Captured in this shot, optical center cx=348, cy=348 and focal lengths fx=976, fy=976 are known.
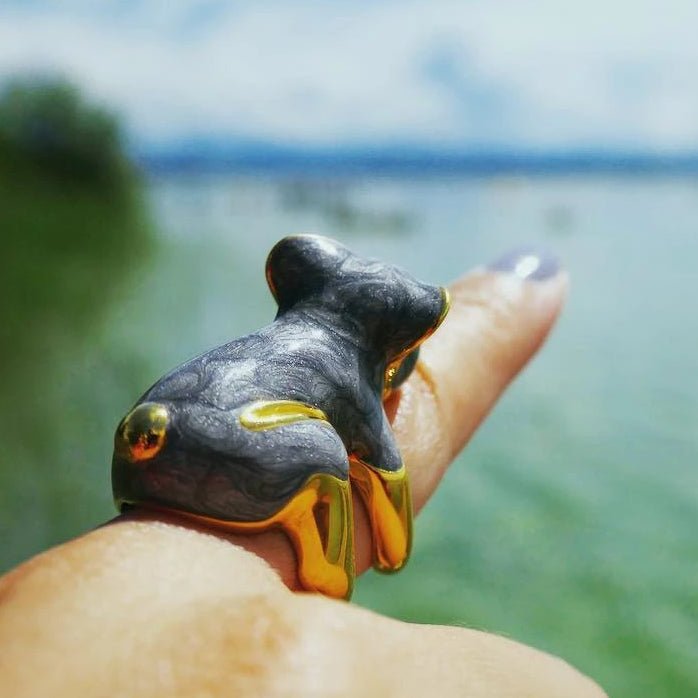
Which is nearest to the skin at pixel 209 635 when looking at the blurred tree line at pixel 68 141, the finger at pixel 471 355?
the finger at pixel 471 355

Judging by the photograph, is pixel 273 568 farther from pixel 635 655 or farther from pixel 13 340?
pixel 13 340

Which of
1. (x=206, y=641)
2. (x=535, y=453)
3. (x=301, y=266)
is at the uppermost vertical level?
(x=301, y=266)

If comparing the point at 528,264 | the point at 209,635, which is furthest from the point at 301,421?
the point at 528,264

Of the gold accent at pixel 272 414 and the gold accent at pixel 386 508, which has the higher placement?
the gold accent at pixel 272 414

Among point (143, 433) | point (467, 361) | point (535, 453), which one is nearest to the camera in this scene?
point (143, 433)

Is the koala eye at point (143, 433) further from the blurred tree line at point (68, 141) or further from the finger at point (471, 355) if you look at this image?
the blurred tree line at point (68, 141)

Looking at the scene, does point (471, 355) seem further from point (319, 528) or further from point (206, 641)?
point (206, 641)

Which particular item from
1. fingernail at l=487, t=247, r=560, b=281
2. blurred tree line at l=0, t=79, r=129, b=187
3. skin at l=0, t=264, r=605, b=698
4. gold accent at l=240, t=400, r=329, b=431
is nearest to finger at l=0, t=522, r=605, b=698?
skin at l=0, t=264, r=605, b=698

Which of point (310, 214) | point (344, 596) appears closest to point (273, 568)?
point (344, 596)
